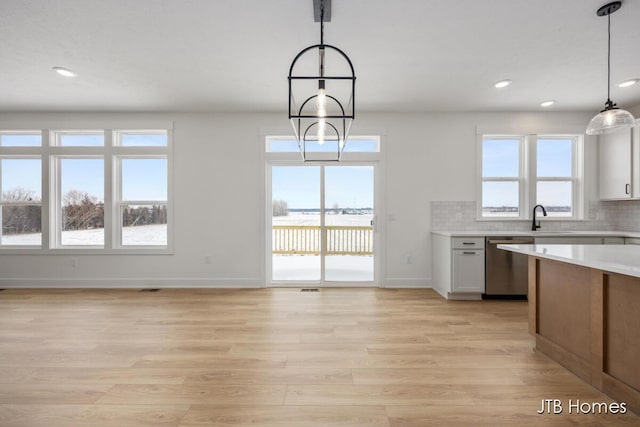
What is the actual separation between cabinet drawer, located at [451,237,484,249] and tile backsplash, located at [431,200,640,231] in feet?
2.06

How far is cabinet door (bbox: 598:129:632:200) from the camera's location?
406 centimetres

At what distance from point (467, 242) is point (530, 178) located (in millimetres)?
1606

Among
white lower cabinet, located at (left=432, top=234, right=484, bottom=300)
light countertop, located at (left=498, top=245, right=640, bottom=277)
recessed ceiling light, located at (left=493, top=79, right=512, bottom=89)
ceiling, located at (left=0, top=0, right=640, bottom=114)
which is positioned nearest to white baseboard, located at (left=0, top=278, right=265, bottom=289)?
ceiling, located at (left=0, top=0, right=640, bottom=114)

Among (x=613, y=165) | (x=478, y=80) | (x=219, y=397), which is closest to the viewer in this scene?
(x=219, y=397)

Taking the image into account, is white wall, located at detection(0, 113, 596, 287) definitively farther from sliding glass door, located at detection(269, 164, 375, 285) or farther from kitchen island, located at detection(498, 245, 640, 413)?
kitchen island, located at detection(498, 245, 640, 413)

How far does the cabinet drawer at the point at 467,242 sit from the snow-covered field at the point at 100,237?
4150 millimetres

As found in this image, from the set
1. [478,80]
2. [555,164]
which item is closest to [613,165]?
[555,164]

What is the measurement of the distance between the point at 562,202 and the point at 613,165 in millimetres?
743

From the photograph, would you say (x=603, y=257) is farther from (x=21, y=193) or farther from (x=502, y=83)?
(x=21, y=193)

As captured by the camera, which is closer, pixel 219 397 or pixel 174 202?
pixel 219 397

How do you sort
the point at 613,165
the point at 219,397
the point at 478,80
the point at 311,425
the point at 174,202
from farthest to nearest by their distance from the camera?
the point at 174,202 → the point at 613,165 → the point at 478,80 → the point at 219,397 → the point at 311,425

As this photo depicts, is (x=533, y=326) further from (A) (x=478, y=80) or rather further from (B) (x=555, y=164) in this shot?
(B) (x=555, y=164)

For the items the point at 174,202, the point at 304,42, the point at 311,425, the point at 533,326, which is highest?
the point at 304,42

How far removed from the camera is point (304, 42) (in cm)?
265
